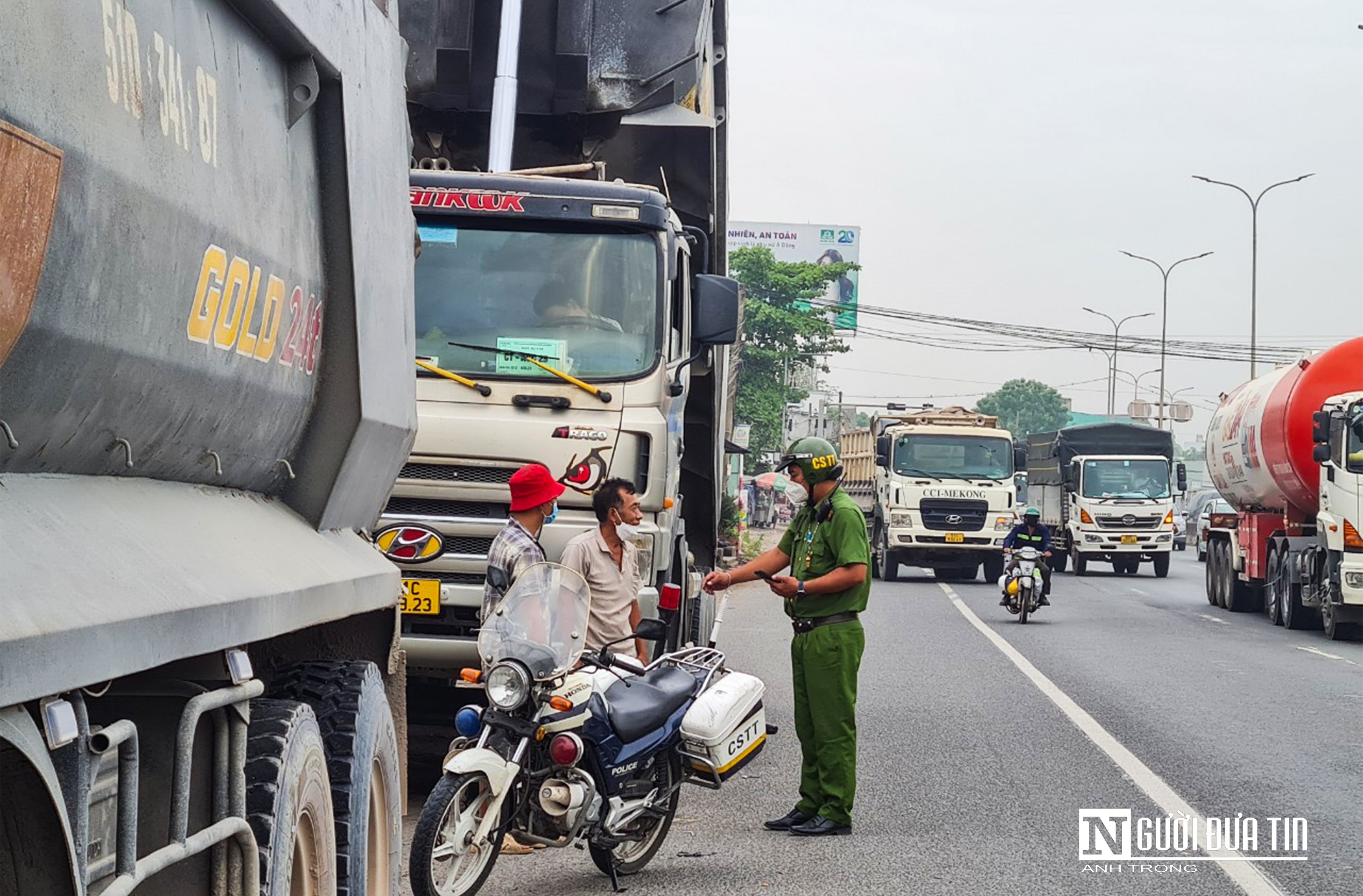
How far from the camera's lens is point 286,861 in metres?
3.36

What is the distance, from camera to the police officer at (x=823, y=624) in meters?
7.52

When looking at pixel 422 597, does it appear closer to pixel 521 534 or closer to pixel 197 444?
pixel 521 534

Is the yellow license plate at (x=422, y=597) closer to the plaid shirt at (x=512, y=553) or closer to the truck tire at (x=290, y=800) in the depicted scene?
the plaid shirt at (x=512, y=553)

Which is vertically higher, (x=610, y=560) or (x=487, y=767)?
(x=610, y=560)

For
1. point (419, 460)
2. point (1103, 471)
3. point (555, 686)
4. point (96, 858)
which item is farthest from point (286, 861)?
point (1103, 471)

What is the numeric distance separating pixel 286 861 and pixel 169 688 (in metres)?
0.64

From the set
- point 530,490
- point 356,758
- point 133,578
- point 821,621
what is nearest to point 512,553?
point 530,490

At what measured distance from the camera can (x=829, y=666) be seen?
7574 millimetres

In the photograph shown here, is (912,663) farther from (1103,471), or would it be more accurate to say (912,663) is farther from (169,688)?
(1103,471)

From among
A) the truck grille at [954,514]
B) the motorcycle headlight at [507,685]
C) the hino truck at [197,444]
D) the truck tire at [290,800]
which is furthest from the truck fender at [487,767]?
the truck grille at [954,514]

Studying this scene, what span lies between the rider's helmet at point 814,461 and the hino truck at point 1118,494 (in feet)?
90.2

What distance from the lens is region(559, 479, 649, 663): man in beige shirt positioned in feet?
25.7

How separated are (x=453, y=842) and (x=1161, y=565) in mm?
32006

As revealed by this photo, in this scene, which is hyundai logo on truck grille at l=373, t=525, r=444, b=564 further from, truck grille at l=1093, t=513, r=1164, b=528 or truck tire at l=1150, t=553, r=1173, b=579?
truck tire at l=1150, t=553, r=1173, b=579
